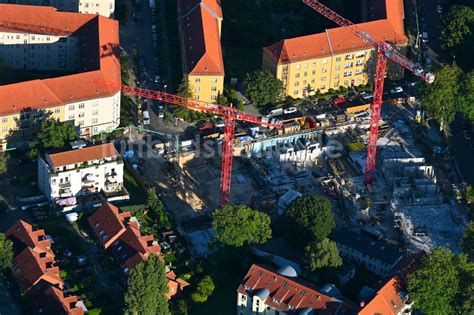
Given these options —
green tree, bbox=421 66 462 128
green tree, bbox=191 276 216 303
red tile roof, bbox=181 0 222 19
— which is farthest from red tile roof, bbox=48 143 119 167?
green tree, bbox=421 66 462 128

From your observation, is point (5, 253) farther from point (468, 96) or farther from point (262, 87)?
point (468, 96)

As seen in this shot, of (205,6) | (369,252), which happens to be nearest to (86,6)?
(205,6)

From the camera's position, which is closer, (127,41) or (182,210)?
(182,210)

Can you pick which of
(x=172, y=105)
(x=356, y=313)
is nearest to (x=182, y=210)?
(x=172, y=105)

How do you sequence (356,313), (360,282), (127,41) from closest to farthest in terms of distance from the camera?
(356,313) < (360,282) < (127,41)

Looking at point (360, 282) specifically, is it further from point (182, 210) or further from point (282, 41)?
point (282, 41)

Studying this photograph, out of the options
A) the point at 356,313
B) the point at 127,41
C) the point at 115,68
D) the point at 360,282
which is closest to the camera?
the point at 356,313

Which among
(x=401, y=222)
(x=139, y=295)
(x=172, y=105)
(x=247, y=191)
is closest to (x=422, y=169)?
(x=401, y=222)

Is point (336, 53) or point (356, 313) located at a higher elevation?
point (336, 53)
